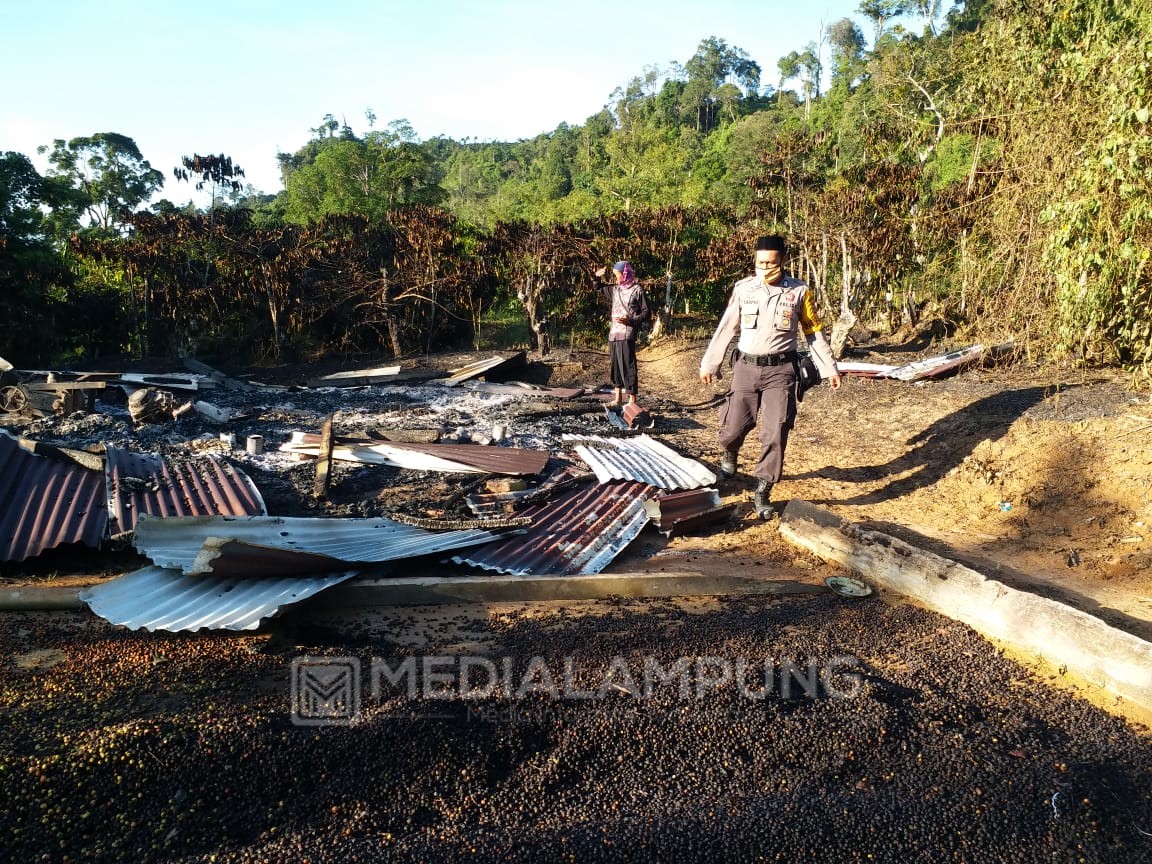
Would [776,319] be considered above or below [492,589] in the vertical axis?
above

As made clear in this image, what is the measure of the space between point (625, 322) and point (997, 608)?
566 centimetres

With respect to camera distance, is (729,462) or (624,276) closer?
(729,462)

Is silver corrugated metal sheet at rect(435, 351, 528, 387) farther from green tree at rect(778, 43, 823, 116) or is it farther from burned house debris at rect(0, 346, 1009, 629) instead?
green tree at rect(778, 43, 823, 116)

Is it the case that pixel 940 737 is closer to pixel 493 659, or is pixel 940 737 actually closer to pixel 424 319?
pixel 493 659

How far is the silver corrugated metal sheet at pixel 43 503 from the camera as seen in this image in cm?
402

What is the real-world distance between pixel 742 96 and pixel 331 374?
66.1 meters

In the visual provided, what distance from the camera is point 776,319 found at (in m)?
5.19

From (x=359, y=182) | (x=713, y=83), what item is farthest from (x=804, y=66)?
(x=359, y=182)

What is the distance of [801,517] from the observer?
484cm

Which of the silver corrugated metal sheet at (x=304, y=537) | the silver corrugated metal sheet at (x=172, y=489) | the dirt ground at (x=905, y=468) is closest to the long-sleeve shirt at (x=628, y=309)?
the dirt ground at (x=905, y=468)

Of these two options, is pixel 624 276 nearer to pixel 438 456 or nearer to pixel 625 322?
pixel 625 322

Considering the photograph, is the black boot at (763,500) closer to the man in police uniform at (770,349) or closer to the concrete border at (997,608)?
the man in police uniform at (770,349)

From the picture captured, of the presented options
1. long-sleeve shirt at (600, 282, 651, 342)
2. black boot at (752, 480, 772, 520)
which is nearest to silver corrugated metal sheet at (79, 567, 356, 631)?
black boot at (752, 480, 772, 520)

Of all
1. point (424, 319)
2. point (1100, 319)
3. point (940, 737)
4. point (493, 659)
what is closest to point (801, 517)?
point (940, 737)
